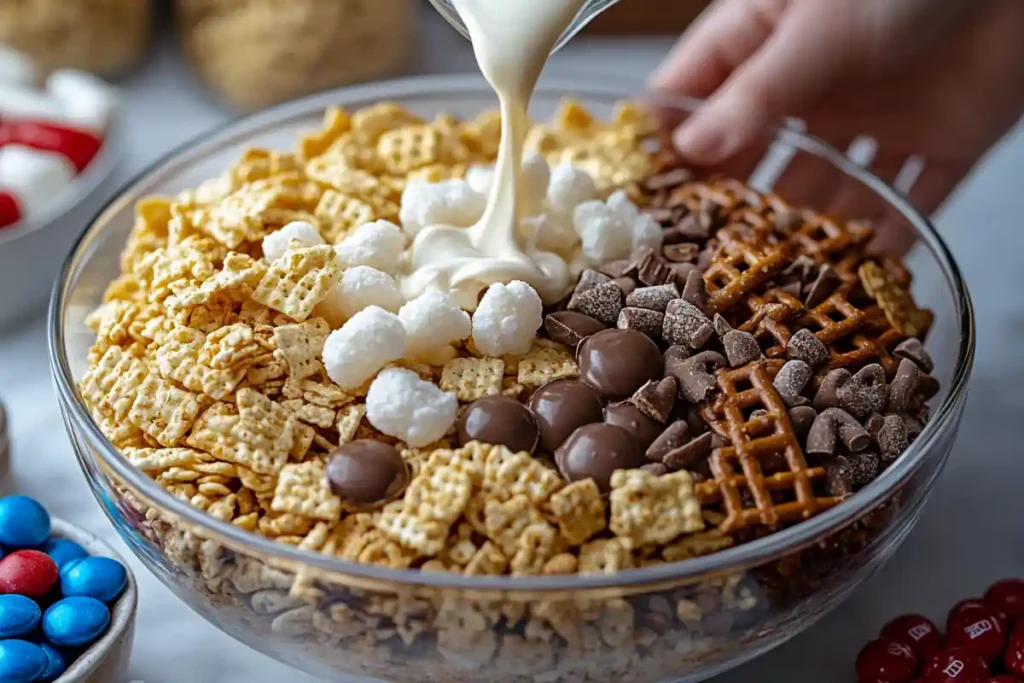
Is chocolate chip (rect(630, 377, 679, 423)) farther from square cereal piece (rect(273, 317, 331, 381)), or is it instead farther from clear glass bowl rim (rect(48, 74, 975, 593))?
square cereal piece (rect(273, 317, 331, 381))

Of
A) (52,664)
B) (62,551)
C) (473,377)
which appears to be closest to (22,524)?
(62,551)

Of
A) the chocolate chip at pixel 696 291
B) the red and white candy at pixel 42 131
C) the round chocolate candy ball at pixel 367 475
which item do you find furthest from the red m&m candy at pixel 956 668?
the red and white candy at pixel 42 131

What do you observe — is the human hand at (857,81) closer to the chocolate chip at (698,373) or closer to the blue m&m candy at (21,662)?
the chocolate chip at (698,373)

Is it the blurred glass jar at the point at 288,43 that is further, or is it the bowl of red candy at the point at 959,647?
the blurred glass jar at the point at 288,43

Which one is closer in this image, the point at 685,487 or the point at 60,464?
the point at 685,487

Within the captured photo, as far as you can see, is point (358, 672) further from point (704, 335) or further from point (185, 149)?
point (185, 149)

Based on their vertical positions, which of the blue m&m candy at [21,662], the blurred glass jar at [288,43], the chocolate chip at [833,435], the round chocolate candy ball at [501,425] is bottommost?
the blue m&m candy at [21,662]

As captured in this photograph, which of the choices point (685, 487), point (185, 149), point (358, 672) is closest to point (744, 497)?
point (685, 487)

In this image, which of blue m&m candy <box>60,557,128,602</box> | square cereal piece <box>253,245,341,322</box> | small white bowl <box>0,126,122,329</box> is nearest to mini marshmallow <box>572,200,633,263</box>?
square cereal piece <box>253,245,341,322</box>
